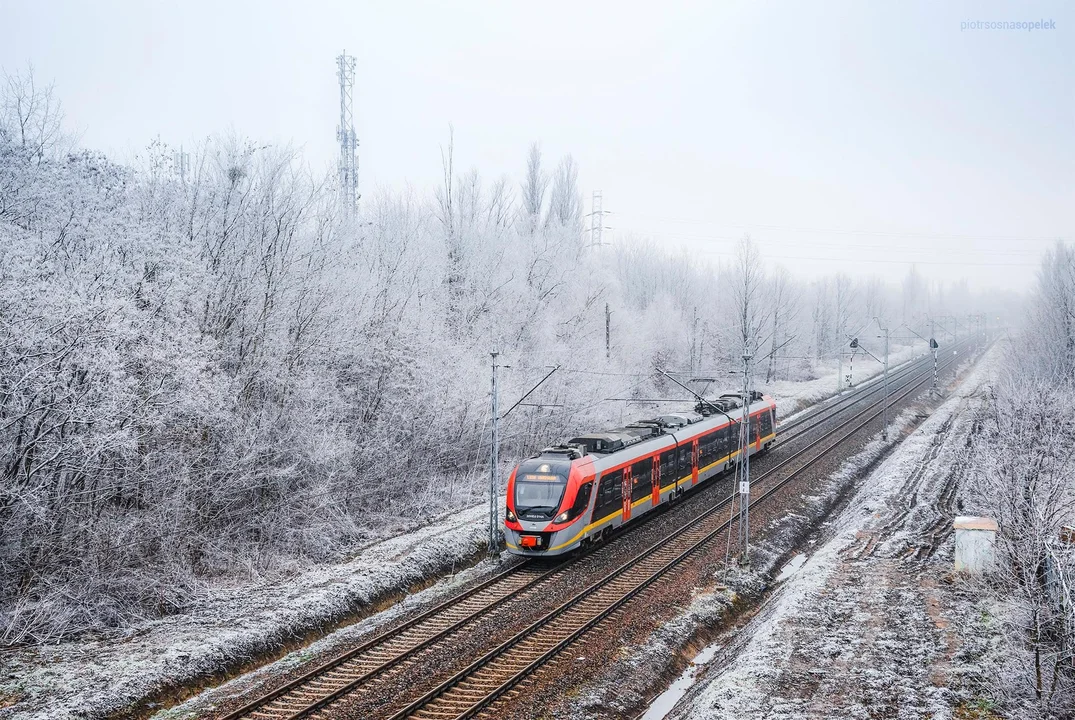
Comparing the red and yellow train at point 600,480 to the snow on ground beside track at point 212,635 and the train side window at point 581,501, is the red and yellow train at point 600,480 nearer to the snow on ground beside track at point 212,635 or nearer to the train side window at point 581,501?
the train side window at point 581,501

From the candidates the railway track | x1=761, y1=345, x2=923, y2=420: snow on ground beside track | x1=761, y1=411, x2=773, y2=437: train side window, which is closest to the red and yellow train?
the railway track

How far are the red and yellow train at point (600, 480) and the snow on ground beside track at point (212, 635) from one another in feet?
6.63

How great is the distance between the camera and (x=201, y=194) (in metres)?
22.9

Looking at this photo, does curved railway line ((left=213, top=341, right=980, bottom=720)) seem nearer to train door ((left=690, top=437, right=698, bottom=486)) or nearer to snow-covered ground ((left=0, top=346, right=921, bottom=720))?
snow-covered ground ((left=0, top=346, right=921, bottom=720))

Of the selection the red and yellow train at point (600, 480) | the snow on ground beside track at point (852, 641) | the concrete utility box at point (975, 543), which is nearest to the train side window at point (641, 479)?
the red and yellow train at point (600, 480)

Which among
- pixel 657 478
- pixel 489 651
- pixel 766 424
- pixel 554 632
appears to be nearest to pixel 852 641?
pixel 554 632

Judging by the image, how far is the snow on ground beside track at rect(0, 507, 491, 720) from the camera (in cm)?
1171

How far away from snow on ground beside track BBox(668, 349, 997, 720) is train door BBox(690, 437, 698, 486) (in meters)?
5.64

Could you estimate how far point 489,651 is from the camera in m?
14.4

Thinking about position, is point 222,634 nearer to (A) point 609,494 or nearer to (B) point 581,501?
(B) point 581,501

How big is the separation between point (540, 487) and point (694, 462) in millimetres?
9719

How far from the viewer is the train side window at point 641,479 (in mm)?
22859

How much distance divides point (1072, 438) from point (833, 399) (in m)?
30.4

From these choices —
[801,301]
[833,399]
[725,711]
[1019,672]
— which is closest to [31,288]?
[725,711]
